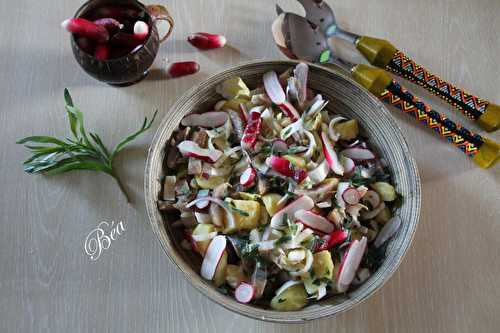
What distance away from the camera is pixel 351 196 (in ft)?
3.30

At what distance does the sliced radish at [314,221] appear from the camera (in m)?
0.99

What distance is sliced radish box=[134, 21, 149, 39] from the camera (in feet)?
3.58

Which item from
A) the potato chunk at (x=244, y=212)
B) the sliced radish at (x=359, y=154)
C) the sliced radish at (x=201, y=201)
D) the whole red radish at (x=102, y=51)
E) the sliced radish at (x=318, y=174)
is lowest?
the sliced radish at (x=201, y=201)

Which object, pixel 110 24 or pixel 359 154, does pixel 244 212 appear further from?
pixel 110 24

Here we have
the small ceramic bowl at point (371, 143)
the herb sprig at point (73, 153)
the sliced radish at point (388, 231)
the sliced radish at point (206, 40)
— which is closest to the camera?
the small ceramic bowl at point (371, 143)

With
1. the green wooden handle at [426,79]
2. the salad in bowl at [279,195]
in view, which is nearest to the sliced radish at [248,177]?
the salad in bowl at [279,195]

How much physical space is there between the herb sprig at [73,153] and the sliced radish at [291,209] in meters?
0.35

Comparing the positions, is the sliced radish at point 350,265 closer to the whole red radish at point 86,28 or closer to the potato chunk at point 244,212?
the potato chunk at point 244,212

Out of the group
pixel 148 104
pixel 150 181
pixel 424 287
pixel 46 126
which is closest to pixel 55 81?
pixel 46 126

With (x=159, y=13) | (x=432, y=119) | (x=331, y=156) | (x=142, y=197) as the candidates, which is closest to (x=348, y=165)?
(x=331, y=156)

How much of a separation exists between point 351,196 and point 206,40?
520 mm

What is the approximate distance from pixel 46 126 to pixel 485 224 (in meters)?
1.02

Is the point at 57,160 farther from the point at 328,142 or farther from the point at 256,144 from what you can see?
the point at 328,142

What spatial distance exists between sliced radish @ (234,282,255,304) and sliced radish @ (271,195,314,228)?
0.12m
